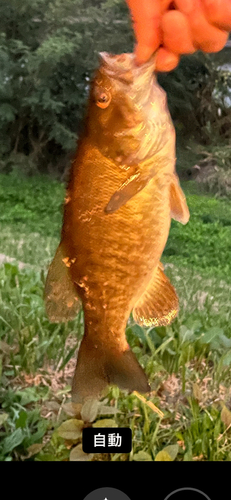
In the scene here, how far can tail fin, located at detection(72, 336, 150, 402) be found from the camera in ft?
1.89

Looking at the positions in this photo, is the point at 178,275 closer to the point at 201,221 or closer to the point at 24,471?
the point at 201,221

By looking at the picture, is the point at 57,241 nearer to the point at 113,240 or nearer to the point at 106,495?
the point at 113,240

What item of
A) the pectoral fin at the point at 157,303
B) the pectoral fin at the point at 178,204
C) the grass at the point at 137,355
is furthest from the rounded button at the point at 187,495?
the pectoral fin at the point at 178,204

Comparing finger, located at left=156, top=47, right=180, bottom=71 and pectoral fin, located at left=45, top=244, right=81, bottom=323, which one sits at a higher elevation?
finger, located at left=156, top=47, right=180, bottom=71

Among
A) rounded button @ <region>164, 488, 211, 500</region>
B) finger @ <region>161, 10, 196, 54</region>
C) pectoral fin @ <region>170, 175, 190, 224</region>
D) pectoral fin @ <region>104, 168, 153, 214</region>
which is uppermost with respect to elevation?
finger @ <region>161, 10, 196, 54</region>

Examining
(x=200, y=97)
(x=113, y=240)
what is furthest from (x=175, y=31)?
(x=113, y=240)

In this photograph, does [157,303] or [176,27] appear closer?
[176,27]

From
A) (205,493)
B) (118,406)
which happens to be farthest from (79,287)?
(205,493)

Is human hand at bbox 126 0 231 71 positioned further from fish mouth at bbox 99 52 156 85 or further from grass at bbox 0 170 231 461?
grass at bbox 0 170 231 461

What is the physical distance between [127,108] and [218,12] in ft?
0.42

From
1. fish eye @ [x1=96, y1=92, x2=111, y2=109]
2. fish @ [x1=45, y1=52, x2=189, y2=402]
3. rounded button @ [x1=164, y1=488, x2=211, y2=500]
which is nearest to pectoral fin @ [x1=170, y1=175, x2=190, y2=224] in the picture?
fish @ [x1=45, y1=52, x2=189, y2=402]

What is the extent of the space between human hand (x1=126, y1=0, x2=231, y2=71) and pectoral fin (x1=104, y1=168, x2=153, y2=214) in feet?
0.37

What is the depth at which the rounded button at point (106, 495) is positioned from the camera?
1.91 ft

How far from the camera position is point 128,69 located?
50 centimetres
